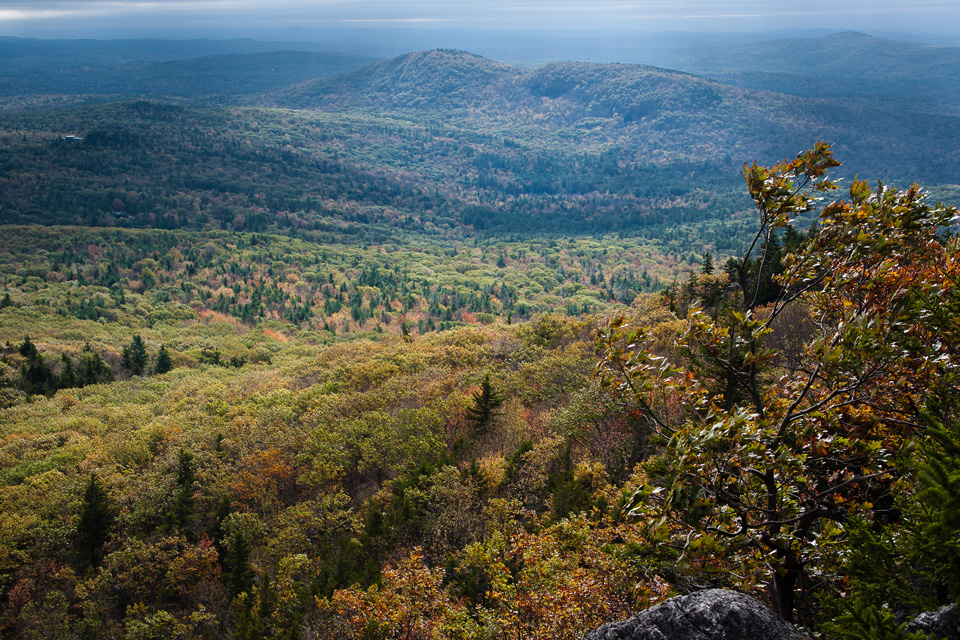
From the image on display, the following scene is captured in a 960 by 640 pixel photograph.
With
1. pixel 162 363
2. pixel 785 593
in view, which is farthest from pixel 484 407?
pixel 162 363

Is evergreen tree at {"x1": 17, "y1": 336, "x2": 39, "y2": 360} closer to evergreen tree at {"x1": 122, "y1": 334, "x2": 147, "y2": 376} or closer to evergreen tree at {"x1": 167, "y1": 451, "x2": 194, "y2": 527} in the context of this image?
evergreen tree at {"x1": 122, "y1": 334, "x2": 147, "y2": 376}

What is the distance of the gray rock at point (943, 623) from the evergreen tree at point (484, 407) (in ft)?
120

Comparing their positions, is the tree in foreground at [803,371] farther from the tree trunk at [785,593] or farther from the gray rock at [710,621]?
the gray rock at [710,621]

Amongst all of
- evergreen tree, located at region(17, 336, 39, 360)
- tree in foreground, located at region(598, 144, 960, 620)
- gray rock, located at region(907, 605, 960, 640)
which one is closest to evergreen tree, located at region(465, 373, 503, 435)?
tree in foreground, located at region(598, 144, 960, 620)

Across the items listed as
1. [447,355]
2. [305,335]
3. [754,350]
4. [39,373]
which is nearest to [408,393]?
[447,355]

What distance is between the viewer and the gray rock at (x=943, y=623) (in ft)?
20.7

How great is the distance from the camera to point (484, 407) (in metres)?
43.5

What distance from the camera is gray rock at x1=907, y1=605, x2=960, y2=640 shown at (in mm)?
6324

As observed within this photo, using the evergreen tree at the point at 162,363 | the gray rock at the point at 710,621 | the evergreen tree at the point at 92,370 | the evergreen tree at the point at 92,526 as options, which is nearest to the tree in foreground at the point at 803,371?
the gray rock at the point at 710,621

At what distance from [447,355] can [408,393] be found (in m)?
12.6

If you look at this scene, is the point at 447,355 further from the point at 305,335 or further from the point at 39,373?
the point at 305,335

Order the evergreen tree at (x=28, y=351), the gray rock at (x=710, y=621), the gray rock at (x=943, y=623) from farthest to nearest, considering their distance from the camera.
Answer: the evergreen tree at (x=28, y=351) → the gray rock at (x=710, y=621) → the gray rock at (x=943, y=623)

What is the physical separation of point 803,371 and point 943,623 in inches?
129

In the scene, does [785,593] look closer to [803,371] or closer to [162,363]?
[803,371]
